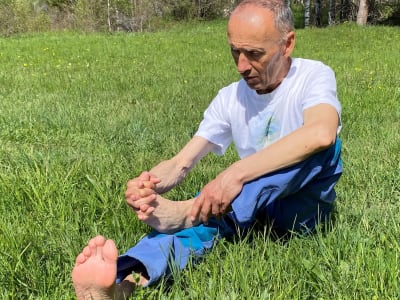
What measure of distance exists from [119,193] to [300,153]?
126cm

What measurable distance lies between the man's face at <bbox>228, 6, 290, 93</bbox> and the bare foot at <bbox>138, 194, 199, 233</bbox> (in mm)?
652

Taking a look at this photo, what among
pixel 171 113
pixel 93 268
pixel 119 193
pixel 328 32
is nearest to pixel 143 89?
pixel 171 113

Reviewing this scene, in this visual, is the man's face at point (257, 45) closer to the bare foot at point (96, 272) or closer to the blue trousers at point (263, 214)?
the blue trousers at point (263, 214)

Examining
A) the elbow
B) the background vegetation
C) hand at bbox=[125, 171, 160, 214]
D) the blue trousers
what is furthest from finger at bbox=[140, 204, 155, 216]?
the background vegetation

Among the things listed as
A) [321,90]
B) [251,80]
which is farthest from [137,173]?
[321,90]

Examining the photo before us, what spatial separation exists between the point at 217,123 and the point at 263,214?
1.72 ft

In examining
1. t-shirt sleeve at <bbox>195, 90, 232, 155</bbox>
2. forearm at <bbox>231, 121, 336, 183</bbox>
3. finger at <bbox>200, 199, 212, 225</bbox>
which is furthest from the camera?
t-shirt sleeve at <bbox>195, 90, 232, 155</bbox>

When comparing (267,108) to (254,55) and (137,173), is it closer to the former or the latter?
(254,55)

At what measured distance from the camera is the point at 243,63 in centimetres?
221

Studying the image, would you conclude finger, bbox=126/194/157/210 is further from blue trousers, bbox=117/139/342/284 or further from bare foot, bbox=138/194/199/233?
blue trousers, bbox=117/139/342/284

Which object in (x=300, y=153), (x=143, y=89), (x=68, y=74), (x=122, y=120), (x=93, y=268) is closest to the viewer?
(x=93, y=268)

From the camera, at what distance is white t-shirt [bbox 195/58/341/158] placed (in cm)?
221

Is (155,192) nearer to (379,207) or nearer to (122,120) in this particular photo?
(379,207)

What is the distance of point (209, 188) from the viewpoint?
6.59 ft
